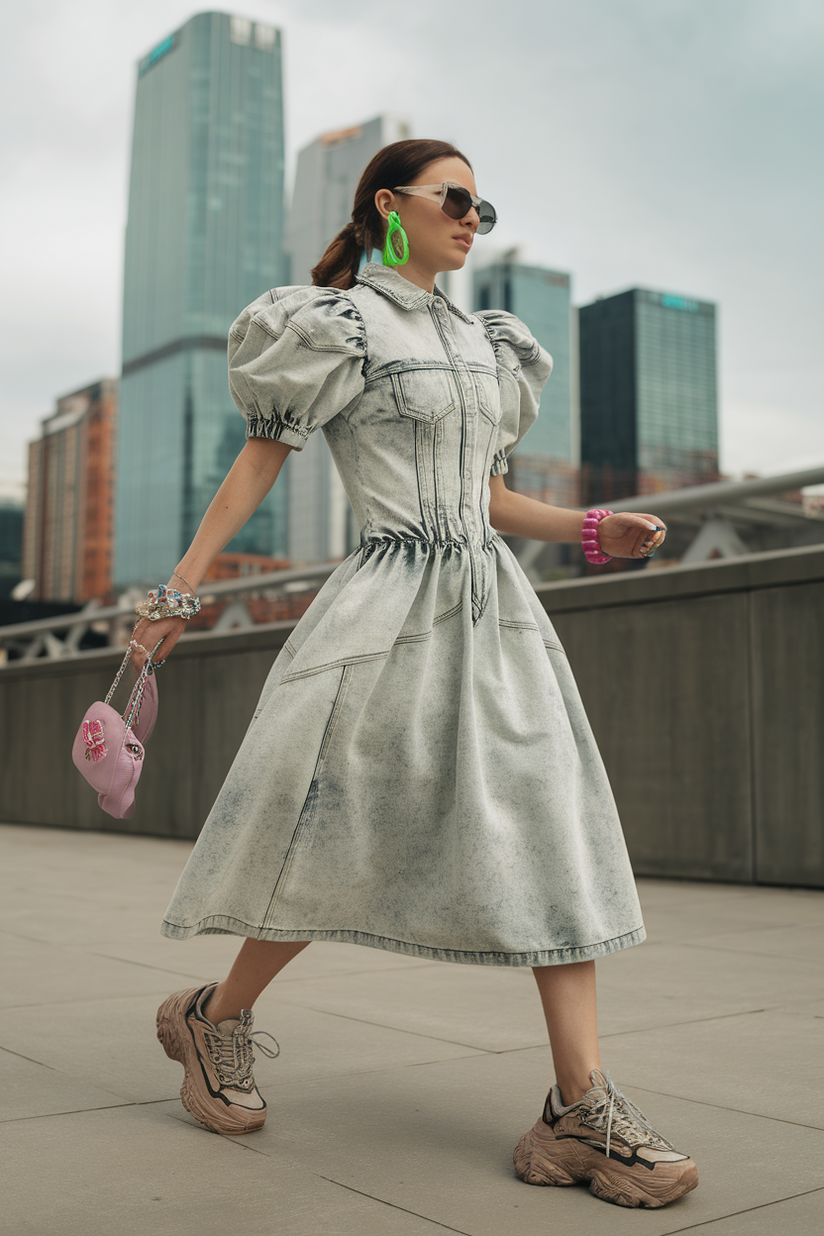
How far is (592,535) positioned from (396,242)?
2.29 feet

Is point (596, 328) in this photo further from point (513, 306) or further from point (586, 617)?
point (586, 617)

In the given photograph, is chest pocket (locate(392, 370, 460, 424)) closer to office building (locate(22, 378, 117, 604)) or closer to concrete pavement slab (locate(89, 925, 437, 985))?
concrete pavement slab (locate(89, 925, 437, 985))

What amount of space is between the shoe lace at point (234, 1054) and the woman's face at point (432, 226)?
1507 millimetres

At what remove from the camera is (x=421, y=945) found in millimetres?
2145

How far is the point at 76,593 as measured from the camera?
136125 mm

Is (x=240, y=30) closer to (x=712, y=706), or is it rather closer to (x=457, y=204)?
(x=712, y=706)

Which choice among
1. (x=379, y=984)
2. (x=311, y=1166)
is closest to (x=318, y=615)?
(x=311, y=1166)

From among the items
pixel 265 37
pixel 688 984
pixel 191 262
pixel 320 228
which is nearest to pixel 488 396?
pixel 688 984

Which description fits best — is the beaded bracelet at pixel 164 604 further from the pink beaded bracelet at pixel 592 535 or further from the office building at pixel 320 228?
the office building at pixel 320 228

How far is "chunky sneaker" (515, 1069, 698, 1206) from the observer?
197 cm

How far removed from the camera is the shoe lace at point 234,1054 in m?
2.37

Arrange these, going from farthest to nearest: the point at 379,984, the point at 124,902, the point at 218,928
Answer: the point at 124,902, the point at 379,984, the point at 218,928

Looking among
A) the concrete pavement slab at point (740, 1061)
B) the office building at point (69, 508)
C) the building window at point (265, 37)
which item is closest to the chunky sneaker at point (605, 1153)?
the concrete pavement slab at point (740, 1061)

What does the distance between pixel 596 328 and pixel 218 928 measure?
309ft
